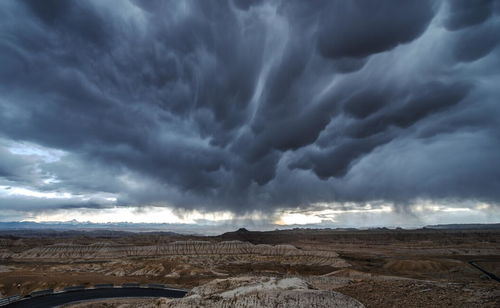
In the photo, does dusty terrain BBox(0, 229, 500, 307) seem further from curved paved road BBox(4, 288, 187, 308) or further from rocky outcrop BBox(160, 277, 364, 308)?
curved paved road BBox(4, 288, 187, 308)

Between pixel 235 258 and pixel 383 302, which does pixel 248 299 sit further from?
pixel 235 258

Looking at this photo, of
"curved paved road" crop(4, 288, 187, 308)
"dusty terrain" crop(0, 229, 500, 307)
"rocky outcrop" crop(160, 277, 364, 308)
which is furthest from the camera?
"curved paved road" crop(4, 288, 187, 308)

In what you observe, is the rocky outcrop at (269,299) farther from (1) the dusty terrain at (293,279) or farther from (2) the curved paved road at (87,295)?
(2) the curved paved road at (87,295)

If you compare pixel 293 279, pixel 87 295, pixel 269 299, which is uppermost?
pixel 293 279

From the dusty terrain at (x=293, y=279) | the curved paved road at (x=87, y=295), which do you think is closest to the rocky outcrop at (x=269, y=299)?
the dusty terrain at (x=293, y=279)

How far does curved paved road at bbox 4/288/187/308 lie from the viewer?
61306 mm

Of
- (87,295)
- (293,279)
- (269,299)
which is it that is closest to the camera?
(269,299)

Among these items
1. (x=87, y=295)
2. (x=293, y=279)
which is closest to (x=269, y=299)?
(x=293, y=279)

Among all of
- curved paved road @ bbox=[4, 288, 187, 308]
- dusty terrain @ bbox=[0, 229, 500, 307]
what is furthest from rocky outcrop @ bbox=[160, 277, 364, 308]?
curved paved road @ bbox=[4, 288, 187, 308]

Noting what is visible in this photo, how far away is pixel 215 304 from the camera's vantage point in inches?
1468

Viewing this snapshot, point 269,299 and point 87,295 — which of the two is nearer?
point 269,299

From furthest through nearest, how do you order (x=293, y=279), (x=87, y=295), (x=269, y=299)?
(x=87, y=295) < (x=293, y=279) < (x=269, y=299)

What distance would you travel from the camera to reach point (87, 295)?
6788 centimetres

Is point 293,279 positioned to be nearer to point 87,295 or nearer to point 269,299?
point 269,299
